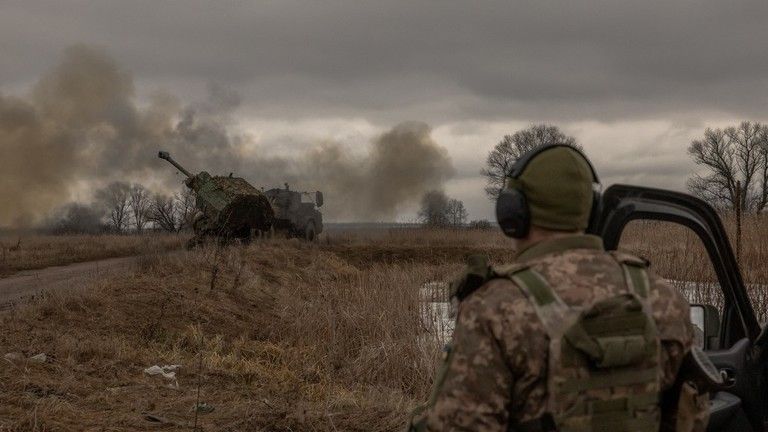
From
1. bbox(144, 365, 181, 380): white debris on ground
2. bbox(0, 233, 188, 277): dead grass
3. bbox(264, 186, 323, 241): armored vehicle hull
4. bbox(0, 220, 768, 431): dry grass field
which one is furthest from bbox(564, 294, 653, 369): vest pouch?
bbox(264, 186, 323, 241): armored vehicle hull

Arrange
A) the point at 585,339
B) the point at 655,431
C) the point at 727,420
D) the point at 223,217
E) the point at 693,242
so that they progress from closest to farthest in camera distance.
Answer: the point at 585,339 → the point at 655,431 → the point at 727,420 → the point at 693,242 → the point at 223,217

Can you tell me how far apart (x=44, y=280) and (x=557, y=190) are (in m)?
15.3

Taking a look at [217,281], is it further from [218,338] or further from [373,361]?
[373,361]

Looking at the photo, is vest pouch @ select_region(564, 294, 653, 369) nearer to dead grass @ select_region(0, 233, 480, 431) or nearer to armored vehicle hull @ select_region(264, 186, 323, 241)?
dead grass @ select_region(0, 233, 480, 431)

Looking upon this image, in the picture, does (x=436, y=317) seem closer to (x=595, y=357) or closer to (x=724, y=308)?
(x=724, y=308)

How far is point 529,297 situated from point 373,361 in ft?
23.7

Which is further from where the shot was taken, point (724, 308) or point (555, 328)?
point (724, 308)

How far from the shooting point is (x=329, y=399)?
24.0 feet

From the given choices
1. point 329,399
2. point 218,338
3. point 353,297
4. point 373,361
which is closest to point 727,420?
point 329,399

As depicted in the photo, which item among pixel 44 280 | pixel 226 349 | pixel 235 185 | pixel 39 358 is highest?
pixel 235 185

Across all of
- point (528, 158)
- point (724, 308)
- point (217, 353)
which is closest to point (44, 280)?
point (217, 353)

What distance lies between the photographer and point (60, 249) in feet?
83.4

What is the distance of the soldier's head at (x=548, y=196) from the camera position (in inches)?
86.4

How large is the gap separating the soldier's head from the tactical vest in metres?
0.16
